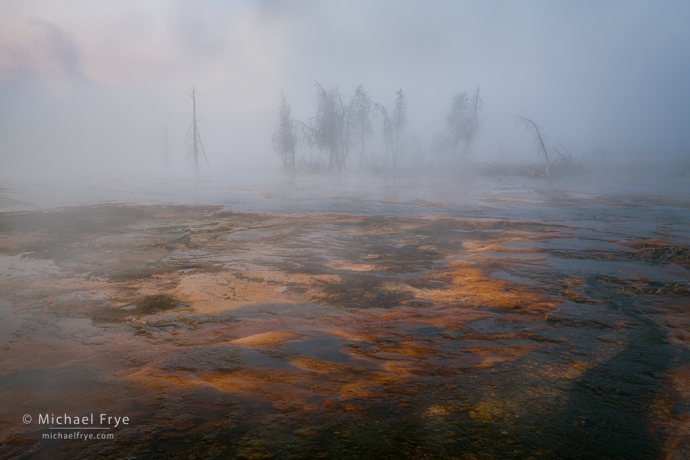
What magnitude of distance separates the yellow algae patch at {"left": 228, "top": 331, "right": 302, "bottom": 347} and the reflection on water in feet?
0.07

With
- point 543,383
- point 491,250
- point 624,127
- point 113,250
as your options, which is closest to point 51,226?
point 113,250

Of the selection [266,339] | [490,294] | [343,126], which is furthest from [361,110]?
[266,339]

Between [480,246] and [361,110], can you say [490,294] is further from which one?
[361,110]

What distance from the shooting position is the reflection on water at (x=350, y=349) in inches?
95.6

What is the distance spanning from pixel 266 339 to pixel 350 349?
2.56 ft

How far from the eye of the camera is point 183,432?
8.00 feet

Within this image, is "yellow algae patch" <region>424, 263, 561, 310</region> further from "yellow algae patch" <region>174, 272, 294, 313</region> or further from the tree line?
the tree line

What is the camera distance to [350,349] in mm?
3580

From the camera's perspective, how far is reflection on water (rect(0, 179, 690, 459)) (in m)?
2.43

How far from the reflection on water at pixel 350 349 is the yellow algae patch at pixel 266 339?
0.07 ft

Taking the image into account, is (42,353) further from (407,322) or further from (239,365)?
(407,322)

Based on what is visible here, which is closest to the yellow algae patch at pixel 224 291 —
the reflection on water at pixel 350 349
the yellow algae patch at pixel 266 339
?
the reflection on water at pixel 350 349

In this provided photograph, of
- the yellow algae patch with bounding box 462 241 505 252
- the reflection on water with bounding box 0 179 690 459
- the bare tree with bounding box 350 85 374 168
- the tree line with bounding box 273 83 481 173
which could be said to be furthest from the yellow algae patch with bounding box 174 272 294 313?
the bare tree with bounding box 350 85 374 168

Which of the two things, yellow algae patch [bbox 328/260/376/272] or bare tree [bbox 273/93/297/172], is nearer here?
yellow algae patch [bbox 328/260/376/272]
